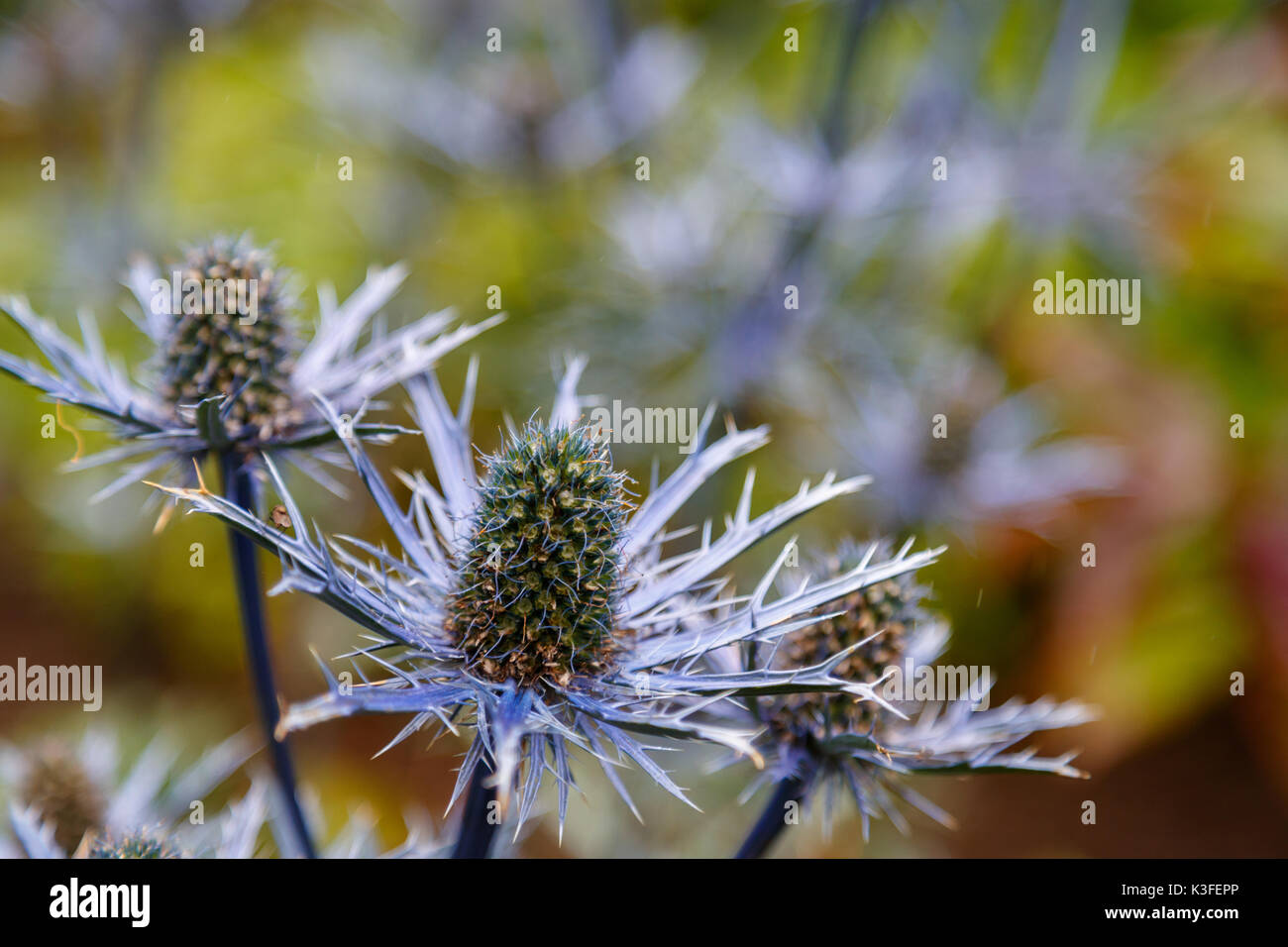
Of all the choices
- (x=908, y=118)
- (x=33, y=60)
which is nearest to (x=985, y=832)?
(x=908, y=118)

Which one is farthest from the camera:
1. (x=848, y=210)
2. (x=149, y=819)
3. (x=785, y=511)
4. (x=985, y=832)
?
(x=985, y=832)

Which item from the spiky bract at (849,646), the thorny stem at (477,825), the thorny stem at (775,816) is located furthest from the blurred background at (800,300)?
the thorny stem at (477,825)

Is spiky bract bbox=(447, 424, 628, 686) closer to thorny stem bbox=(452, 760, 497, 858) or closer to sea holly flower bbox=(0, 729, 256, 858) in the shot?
thorny stem bbox=(452, 760, 497, 858)

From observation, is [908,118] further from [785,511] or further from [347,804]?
[347,804]

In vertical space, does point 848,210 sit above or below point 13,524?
above

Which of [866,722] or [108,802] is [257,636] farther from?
[866,722]

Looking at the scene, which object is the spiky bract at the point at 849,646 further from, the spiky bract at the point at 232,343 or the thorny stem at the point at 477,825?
the spiky bract at the point at 232,343
